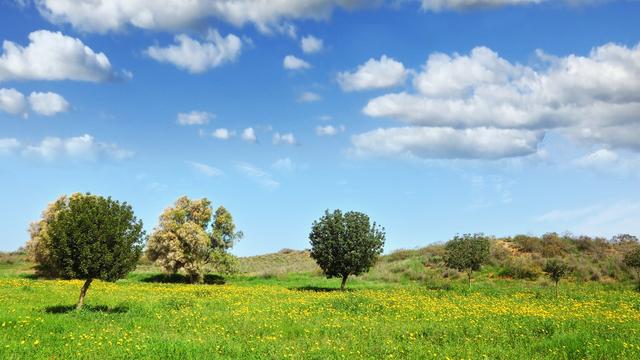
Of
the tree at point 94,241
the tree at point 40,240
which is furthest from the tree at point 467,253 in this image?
the tree at point 40,240

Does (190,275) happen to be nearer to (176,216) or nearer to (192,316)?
(176,216)

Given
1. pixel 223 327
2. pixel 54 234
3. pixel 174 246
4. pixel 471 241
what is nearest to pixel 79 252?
pixel 54 234

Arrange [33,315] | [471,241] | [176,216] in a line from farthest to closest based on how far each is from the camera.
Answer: [176,216]
[471,241]
[33,315]

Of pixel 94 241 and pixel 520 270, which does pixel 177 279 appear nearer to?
pixel 94 241

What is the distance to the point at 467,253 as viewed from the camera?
170ft

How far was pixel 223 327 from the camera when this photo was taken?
71.1ft

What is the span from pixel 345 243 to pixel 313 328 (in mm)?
23929

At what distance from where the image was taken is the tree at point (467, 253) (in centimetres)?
5166

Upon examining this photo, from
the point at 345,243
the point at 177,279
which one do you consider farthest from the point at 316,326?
the point at 177,279

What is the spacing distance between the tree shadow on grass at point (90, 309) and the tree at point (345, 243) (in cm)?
2087

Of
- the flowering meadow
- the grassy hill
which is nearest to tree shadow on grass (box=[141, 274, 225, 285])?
the grassy hill

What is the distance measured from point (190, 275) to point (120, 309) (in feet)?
92.3

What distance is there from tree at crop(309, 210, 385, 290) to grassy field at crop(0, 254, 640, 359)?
36.8 ft

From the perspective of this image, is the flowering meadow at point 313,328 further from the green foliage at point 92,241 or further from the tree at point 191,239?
the tree at point 191,239
